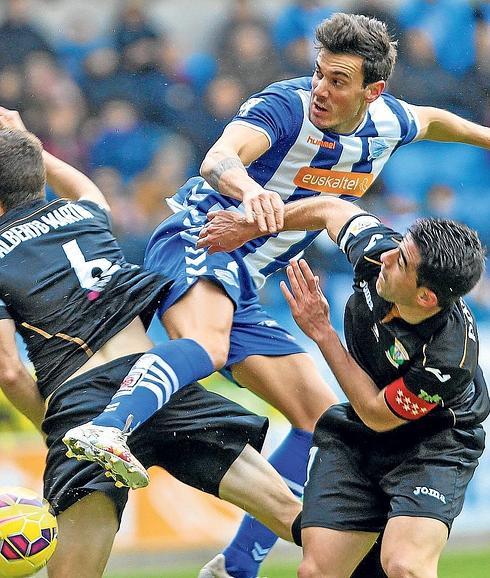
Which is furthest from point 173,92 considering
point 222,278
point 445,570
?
point 222,278

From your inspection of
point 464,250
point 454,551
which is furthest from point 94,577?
point 454,551

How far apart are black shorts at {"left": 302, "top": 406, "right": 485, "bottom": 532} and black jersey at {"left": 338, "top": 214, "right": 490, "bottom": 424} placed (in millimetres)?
147

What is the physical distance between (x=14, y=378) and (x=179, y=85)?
6.07m

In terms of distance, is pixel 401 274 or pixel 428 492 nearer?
pixel 401 274

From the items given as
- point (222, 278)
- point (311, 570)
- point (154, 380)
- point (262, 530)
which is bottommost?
point (262, 530)

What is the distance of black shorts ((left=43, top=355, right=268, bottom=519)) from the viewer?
4.96m

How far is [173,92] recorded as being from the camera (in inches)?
416

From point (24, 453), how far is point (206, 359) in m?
4.03

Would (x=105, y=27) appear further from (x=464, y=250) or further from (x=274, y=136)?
(x=464, y=250)

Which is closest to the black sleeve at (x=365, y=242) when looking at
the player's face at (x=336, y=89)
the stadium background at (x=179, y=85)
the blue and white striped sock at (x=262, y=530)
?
the player's face at (x=336, y=89)

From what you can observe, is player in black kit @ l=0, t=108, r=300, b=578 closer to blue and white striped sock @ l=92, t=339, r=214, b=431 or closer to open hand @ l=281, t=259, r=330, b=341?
blue and white striped sock @ l=92, t=339, r=214, b=431

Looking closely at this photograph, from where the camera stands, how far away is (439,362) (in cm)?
477

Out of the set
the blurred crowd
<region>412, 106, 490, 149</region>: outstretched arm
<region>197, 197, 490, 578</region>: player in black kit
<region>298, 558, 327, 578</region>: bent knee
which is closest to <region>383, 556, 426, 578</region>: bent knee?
<region>197, 197, 490, 578</region>: player in black kit

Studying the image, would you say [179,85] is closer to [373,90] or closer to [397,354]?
[373,90]
